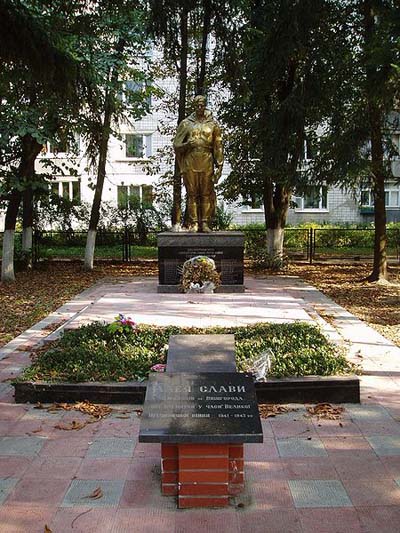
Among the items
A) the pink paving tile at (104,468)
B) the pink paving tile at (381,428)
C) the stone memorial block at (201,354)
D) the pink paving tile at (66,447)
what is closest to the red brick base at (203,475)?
the pink paving tile at (104,468)

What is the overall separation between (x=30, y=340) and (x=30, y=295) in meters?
4.58

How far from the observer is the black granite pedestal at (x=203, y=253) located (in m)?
10.9

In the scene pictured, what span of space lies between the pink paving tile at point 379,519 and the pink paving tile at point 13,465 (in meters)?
2.09

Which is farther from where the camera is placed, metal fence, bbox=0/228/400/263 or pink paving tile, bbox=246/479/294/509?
metal fence, bbox=0/228/400/263

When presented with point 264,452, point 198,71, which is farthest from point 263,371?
point 198,71

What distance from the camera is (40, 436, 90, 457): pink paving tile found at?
162 inches

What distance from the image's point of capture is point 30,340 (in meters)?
7.70

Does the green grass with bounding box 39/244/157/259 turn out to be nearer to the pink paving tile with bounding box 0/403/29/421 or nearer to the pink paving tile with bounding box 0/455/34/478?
the pink paving tile with bounding box 0/403/29/421

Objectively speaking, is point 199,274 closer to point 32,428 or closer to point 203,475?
point 32,428

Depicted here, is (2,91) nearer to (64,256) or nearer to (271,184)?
(271,184)

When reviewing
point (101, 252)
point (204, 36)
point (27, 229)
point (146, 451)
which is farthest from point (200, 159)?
point (101, 252)

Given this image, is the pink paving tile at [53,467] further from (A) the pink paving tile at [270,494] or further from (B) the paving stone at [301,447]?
(B) the paving stone at [301,447]

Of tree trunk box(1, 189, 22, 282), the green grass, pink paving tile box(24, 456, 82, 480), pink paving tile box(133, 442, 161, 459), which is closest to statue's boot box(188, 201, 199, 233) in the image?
tree trunk box(1, 189, 22, 282)

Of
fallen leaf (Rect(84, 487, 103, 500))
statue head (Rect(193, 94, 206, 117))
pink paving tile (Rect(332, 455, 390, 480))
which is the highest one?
statue head (Rect(193, 94, 206, 117))
